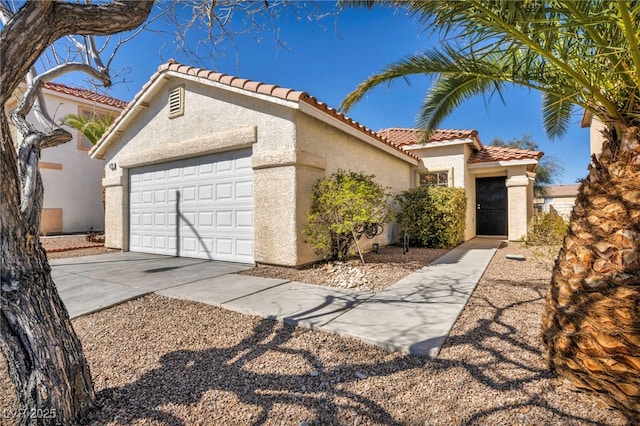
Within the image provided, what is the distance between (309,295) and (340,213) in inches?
94.1

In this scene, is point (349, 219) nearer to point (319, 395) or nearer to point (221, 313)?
point (221, 313)

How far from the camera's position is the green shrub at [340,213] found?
6.79m

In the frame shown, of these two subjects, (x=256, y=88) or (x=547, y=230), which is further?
(x=547, y=230)

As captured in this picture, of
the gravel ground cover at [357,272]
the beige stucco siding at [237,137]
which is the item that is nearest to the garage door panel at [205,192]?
the beige stucco siding at [237,137]

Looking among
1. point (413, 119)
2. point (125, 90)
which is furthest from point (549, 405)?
point (125, 90)

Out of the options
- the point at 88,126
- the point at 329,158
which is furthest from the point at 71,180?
the point at 329,158

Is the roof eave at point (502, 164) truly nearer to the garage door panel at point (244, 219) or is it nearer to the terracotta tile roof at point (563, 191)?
the garage door panel at point (244, 219)

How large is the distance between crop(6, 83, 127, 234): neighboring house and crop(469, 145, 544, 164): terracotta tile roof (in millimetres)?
17608

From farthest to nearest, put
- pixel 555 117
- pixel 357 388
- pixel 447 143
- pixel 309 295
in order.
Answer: pixel 447 143, pixel 555 117, pixel 309 295, pixel 357 388

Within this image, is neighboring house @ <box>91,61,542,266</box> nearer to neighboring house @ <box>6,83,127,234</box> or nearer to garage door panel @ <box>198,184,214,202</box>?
garage door panel @ <box>198,184,214,202</box>

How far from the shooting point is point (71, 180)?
16031mm

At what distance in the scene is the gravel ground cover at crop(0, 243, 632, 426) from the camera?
2285 millimetres

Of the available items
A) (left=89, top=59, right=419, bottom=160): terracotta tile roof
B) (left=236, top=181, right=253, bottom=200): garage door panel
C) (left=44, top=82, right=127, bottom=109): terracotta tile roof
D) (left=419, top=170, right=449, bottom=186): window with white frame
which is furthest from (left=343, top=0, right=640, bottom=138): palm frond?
(left=44, top=82, right=127, bottom=109): terracotta tile roof

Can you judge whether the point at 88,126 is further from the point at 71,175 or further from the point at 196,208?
the point at 196,208
